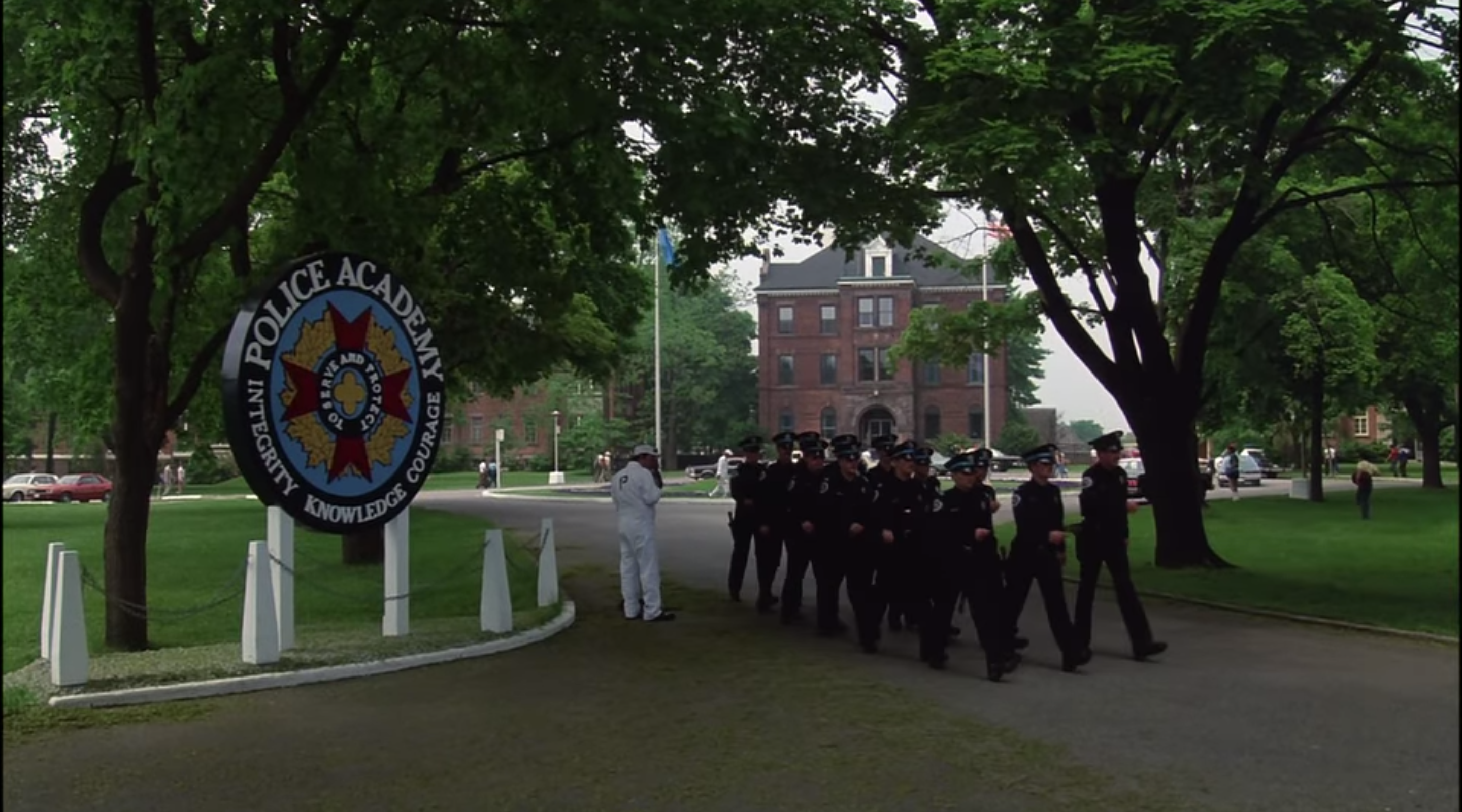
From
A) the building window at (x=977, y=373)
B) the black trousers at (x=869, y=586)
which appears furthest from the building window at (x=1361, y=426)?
the building window at (x=977, y=373)

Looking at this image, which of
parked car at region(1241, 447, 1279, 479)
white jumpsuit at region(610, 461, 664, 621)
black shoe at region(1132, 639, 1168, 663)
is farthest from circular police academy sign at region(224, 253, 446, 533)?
parked car at region(1241, 447, 1279, 479)

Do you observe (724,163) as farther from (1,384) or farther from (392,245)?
(1,384)

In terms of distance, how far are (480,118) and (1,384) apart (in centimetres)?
1016

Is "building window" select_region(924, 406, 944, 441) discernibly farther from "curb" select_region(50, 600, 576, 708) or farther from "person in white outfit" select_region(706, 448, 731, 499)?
"curb" select_region(50, 600, 576, 708)

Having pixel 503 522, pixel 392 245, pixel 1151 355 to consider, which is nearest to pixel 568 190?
pixel 392 245

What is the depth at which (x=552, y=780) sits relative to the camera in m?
6.93

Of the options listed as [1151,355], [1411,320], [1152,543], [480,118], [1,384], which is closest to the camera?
[1411,320]

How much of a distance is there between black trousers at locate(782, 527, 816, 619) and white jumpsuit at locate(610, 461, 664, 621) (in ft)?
4.54

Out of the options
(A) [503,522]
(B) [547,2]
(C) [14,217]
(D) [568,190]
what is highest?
(B) [547,2]

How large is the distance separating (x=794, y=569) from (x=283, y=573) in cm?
506

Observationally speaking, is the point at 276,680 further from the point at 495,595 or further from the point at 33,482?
the point at 33,482

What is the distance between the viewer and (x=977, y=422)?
46250mm

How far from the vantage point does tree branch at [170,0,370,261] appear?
991 cm

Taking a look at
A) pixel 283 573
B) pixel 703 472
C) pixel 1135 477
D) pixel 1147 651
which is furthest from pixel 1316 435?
pixel 703 472
